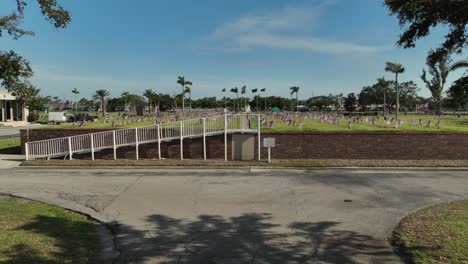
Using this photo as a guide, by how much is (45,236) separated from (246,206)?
4.47 metres

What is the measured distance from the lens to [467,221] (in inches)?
302

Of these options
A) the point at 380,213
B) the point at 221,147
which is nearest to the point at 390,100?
the point at 221,147

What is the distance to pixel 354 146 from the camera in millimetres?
19109

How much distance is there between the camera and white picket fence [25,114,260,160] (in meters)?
18.7

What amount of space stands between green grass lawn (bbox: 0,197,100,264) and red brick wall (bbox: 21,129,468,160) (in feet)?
34.7

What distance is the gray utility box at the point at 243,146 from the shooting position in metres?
18.9

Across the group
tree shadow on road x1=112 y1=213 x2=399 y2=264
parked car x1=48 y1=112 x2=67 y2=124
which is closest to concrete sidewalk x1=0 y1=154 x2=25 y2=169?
tree shadow on road x1=112 y1=213 x2=399 y2=264

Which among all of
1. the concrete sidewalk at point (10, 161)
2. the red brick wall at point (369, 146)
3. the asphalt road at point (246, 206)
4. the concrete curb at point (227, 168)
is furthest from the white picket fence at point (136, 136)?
the asphalt road at point (246, 206)

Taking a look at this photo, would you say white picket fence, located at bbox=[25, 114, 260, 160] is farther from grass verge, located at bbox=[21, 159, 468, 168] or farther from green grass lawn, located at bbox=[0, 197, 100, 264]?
green grass lawn, located at bbox=[0, 197, 100, 264]

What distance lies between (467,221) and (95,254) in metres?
6.67

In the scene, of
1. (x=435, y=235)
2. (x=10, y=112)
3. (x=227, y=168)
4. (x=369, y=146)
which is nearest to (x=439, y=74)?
(x=369, y=146)

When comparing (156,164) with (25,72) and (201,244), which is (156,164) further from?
(201,244)

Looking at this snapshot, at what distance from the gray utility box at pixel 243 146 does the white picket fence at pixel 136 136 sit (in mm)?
352

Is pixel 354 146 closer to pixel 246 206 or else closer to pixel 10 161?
pixel 246 206
